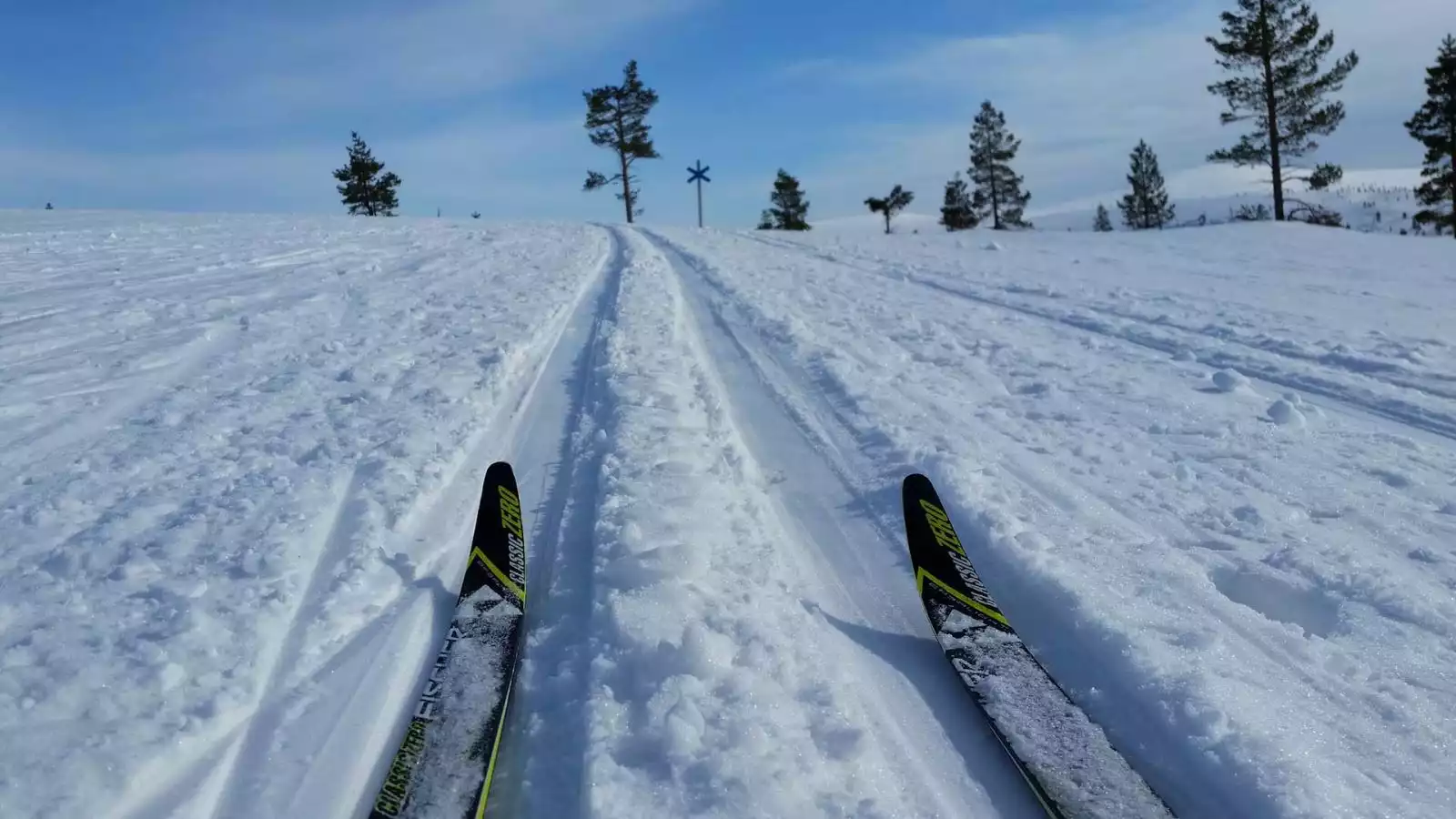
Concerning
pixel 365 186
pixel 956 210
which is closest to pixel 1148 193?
pixel 956 210

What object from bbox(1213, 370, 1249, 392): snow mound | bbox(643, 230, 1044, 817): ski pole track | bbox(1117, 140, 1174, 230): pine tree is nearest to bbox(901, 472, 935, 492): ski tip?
bbox(643, 230, 1044, 817): ski pole track

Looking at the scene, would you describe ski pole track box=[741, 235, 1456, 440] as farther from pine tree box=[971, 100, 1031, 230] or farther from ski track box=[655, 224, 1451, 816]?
pine tree box=[971, 100, 1031, 230]

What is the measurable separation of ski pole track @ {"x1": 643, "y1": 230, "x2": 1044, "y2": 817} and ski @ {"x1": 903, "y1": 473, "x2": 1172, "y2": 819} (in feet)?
0.29

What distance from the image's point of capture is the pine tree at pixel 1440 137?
107 ft

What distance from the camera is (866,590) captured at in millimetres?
3451

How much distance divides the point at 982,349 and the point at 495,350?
15.0 ft

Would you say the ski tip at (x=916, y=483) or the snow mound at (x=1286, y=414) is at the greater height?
the snow mound at (x=1286, y=414)

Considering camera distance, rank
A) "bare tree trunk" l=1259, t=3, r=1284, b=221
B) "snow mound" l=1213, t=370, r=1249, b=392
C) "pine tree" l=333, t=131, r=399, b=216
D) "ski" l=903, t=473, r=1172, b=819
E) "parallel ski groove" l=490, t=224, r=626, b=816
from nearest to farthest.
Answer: "ski" l=903, t=473, r=1172, b=819
"parallel ski groove" l=490, t=224, r=626, b=816
"snow mound" l=1213, t=370, r=1249, b=392
"bare tree trunk" l=1259, t=3, r=1284, b=221
"pine tree" l=333, t=131, r=399, b=216

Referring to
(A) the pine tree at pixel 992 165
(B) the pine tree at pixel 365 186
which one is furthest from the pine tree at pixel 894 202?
(B) the pine tree at pixel 365 186

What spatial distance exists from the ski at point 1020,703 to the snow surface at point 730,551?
0.31ft

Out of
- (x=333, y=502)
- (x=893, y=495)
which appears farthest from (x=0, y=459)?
(x=893, y=495)

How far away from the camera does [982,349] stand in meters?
7.29

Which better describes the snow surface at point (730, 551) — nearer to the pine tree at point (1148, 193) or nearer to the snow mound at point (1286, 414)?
the snow mound at point (1286, 414)

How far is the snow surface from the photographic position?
94.9 inches
